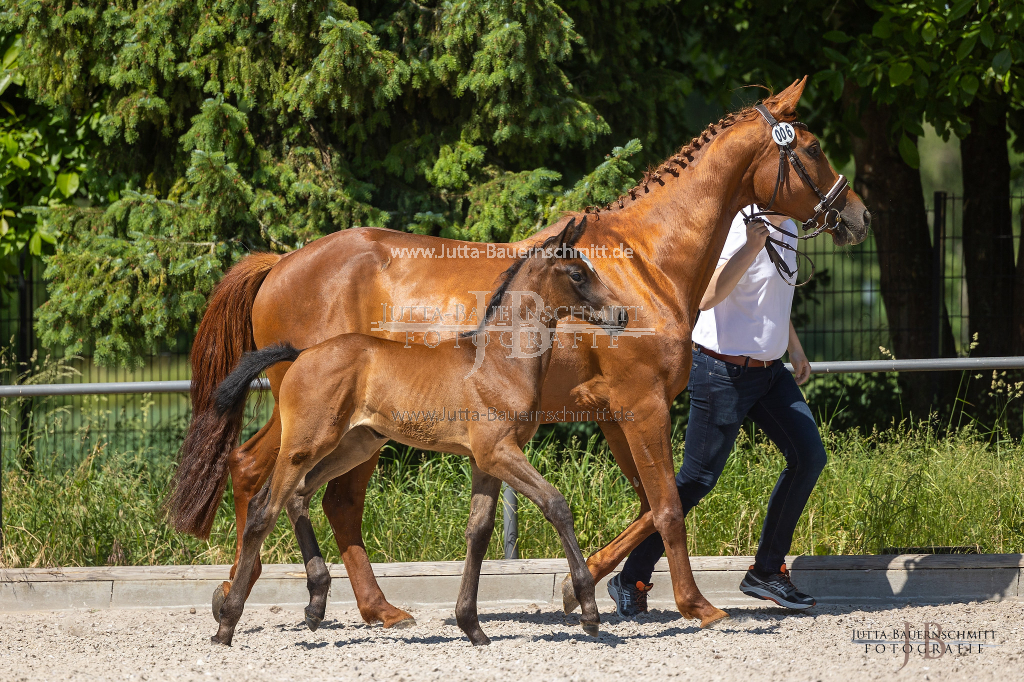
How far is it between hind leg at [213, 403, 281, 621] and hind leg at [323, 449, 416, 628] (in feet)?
1.16

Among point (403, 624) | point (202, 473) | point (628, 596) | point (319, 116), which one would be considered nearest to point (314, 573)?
point (403, 624)

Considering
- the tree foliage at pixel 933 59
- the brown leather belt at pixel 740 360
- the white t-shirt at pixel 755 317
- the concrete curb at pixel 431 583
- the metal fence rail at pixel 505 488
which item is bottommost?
Result: the concrete curb at pixel 431 583

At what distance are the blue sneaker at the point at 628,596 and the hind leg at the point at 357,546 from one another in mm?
1041

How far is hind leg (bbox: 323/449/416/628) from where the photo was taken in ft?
15.7

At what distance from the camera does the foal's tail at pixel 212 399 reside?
4.86 m

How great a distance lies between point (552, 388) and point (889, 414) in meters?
5.43

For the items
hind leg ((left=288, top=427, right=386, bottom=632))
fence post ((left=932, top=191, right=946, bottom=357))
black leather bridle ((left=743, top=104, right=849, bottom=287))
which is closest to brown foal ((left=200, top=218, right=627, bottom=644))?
hind leg ((left=288, top=427, right=386, bottom=632))

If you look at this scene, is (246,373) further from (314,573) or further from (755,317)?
(755,317)

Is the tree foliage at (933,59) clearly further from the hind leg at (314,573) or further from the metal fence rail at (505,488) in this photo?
the hind leg at (314,573)

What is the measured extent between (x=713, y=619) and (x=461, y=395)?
1638mm

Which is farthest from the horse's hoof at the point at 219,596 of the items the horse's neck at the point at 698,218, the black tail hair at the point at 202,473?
the horse's neck at the point at 698,218

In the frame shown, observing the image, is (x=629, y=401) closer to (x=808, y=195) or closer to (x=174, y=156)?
(x=808, y=195)

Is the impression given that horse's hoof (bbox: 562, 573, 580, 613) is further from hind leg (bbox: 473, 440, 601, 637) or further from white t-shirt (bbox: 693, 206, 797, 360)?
white t-shirt (bbox: 693, 206, 797, 360)

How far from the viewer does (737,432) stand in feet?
15.8
